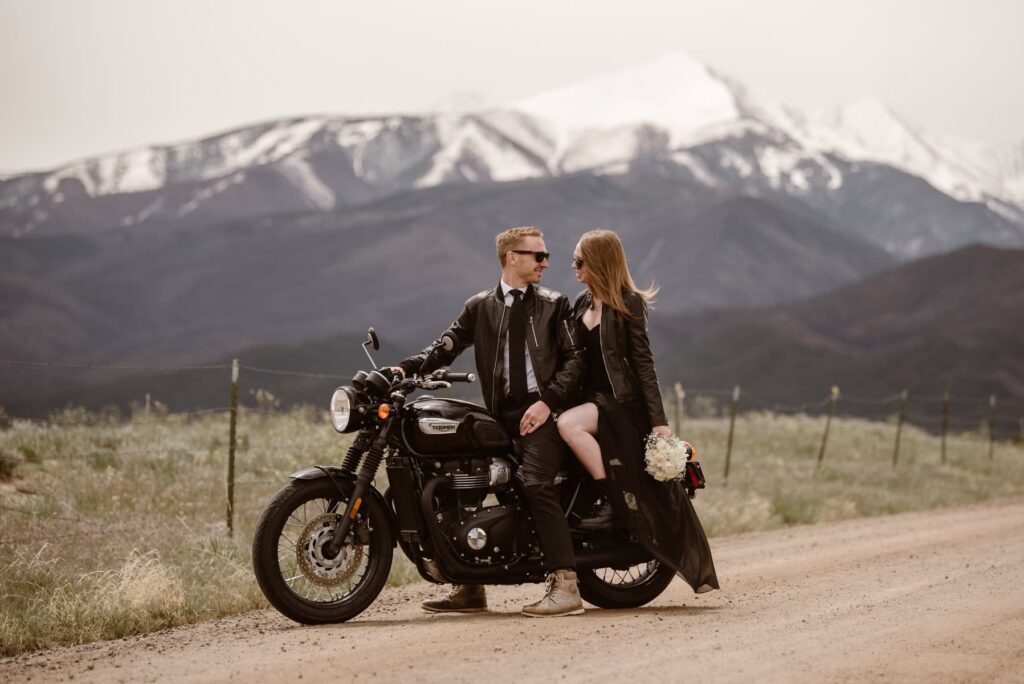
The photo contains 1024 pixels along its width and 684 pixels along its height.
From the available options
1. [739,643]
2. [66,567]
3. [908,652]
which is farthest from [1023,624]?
[66,567]

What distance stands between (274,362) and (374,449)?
12872 cm

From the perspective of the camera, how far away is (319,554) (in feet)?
23.5

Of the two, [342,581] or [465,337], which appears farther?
[465,337]

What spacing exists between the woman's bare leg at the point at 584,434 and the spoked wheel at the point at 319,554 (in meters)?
1.14

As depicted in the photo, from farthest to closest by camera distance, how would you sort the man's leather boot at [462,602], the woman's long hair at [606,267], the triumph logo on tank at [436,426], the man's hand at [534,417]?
the man's leather boot at [462,602]
the woman's long hair at [606,267]
the man's hand at [534,417]
the triumph logo on tank at [436,426]

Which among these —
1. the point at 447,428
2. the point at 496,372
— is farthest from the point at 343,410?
the point at 496,372

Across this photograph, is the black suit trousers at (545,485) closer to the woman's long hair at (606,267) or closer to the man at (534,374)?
the man at (534,374)

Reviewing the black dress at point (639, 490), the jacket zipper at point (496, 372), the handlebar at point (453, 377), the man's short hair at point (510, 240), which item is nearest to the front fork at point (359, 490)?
the handlebar at point (453, 377)

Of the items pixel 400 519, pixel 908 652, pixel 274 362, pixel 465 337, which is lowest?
pixel 908 652

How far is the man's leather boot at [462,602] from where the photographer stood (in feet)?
25.8

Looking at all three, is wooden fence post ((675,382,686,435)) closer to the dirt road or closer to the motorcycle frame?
Result: the dirt road

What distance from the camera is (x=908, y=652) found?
634 centimetres

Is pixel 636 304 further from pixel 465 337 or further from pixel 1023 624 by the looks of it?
pixel 1023 624

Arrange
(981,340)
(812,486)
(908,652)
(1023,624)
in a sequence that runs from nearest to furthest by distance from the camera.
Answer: (908,652), (1023,624), (812,486), (981,340)
